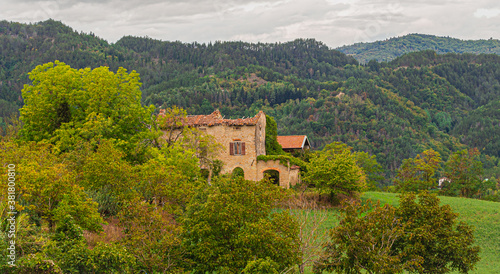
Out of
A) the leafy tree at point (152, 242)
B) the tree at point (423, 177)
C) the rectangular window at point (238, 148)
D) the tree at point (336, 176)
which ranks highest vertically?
the rectangular window at point (238, 148)

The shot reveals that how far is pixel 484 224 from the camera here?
43.6 m

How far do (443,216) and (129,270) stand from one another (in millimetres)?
14373

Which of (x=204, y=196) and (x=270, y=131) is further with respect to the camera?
(x=270, y=131)

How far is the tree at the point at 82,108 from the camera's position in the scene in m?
40.1

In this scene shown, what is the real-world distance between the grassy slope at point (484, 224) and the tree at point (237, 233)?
17.6 meters

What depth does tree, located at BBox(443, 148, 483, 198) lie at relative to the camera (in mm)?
69125

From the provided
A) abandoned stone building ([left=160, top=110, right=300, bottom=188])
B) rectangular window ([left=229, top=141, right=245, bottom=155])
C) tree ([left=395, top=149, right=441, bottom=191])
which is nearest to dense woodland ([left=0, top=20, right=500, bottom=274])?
abandoned stone building ([left=160, top=110, right=300, bottom=188])

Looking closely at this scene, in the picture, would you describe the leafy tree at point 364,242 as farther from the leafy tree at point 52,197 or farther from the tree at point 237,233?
the leafy tree at point 52,197

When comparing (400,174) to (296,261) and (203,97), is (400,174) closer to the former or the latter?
(296,261)

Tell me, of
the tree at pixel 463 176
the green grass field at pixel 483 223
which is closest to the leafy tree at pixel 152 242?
the green grass field at pixel 483 223

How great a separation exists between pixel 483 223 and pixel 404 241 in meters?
24.8

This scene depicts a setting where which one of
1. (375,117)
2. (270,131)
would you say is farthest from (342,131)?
(270,131)

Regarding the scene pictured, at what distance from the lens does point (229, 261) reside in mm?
→ 20516

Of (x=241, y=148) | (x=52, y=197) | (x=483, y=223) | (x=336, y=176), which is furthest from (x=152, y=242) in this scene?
(x=483, y=223)
